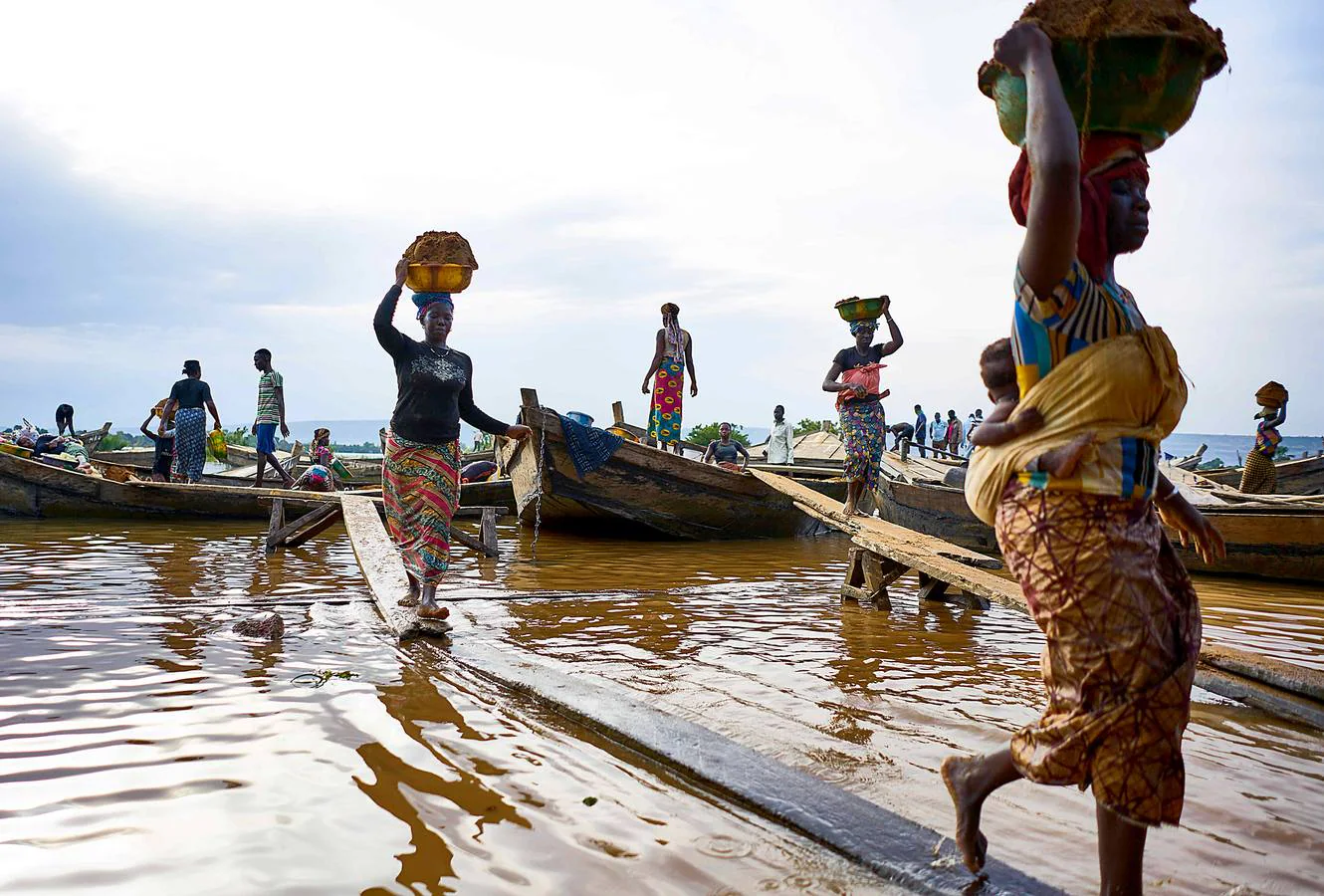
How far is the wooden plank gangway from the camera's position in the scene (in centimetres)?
323

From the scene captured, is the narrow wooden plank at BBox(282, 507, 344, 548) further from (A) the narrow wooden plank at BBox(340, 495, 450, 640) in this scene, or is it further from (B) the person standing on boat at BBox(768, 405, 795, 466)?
(B) the person standing on boat at BBox(768, 405, 795, 466)

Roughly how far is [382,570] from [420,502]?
37.0 inches

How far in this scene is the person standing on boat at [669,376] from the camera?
36.6ft

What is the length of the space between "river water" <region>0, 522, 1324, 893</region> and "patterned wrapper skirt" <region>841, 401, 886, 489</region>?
7.76 ft

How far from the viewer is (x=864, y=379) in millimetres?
7805

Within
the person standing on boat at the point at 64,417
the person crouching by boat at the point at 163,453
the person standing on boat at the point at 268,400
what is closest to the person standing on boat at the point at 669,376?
the person standing on boat at the point at 268,400

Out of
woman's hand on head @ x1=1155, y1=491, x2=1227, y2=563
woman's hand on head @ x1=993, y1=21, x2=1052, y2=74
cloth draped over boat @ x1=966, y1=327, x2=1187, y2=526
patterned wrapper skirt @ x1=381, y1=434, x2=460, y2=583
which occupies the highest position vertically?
woman's hand on head @ x1=993, y1=21, x2=1052, y2=74

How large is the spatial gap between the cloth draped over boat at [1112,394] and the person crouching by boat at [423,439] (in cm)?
355

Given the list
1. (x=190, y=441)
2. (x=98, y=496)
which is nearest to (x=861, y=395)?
(x=190, y=441)

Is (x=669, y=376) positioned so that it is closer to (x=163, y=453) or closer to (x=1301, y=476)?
(x=163, y=453)

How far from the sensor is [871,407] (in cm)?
789

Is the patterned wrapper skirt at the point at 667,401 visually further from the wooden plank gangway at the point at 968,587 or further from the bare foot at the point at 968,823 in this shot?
the bare foot at the point at 968,823

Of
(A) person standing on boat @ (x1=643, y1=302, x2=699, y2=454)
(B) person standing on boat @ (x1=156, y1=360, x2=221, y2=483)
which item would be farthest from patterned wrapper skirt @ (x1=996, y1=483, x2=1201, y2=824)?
(B) person standing on boat @ (x1=156, y1=360, x2=221, y2=483)

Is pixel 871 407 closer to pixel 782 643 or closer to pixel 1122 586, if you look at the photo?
pixel 782 643
